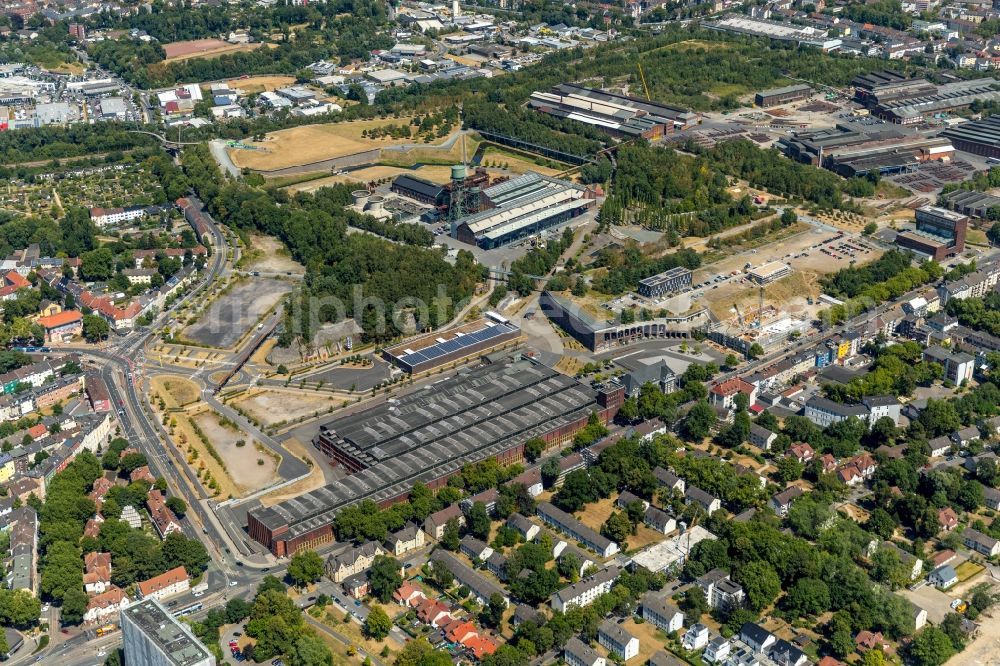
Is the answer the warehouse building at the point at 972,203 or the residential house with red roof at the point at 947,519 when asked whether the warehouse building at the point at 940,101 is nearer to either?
the warehouse building at the point at 972,203

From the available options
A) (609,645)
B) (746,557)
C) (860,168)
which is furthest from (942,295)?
(609,645)

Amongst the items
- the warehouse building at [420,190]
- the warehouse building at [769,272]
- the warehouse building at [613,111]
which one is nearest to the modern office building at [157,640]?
the warehouse building at [769,272]

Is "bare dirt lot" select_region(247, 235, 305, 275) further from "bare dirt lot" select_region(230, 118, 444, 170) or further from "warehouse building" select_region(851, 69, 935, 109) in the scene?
"warehouse building" select_region(851, 69, 935, 109)

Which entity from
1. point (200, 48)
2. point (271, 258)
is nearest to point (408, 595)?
point (271, 258)

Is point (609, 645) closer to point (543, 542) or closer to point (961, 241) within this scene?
point (543, 542)

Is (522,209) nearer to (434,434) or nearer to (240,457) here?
(434,434)
